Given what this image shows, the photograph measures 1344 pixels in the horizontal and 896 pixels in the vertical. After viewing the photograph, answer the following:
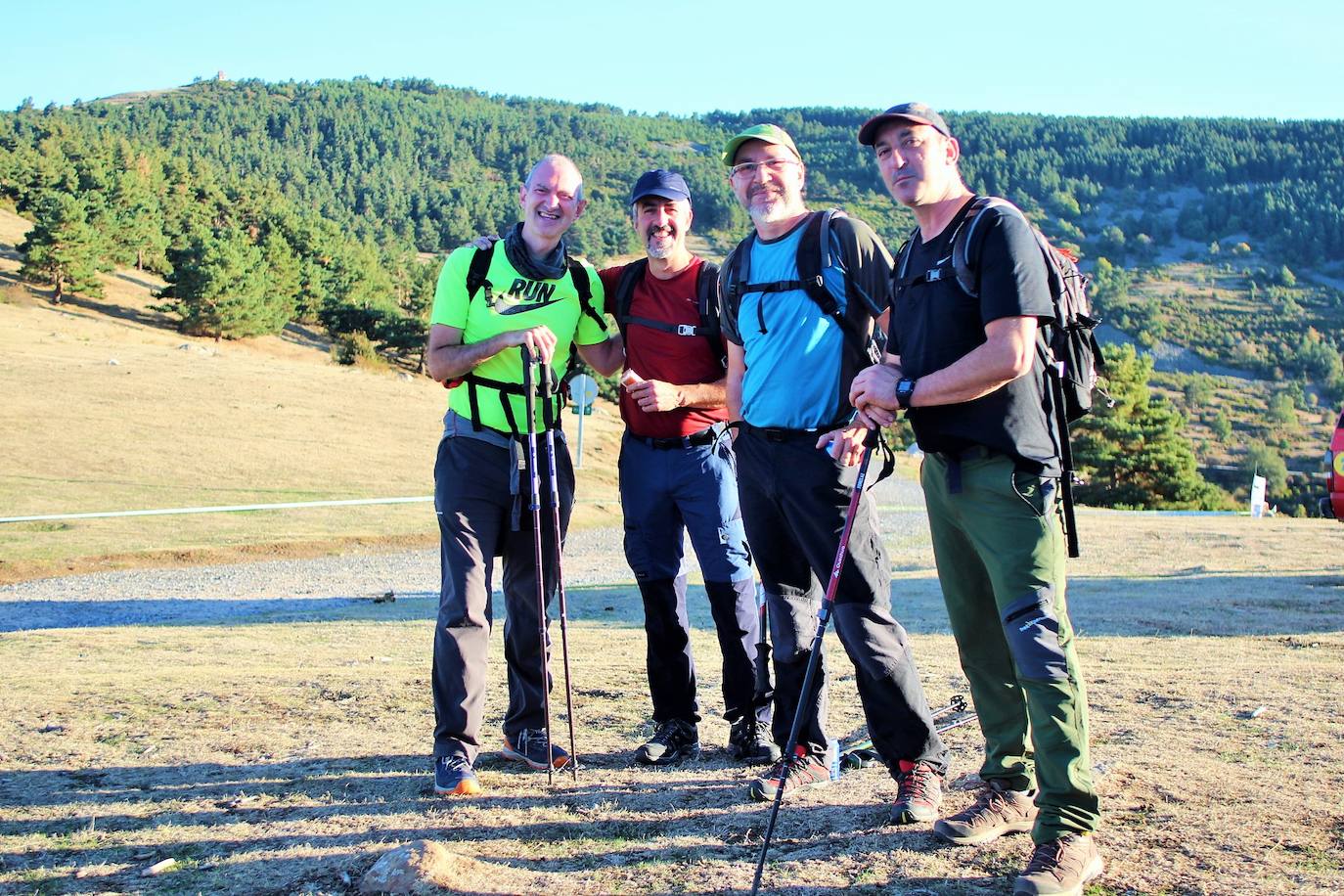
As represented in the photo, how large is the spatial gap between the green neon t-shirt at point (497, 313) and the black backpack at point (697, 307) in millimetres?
270

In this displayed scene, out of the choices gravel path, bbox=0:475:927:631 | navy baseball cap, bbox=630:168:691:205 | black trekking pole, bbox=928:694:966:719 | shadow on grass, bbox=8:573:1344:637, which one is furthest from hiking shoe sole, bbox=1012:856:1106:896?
gravel path, bbox=0:475:927:631

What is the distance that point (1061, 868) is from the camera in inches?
126

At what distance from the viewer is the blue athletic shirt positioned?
4.22 m

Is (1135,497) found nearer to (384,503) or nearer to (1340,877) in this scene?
(384,503)

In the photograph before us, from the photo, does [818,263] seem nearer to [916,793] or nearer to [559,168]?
[559,168]

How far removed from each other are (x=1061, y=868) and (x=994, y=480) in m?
1.11

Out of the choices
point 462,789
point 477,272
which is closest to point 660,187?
point 477,272

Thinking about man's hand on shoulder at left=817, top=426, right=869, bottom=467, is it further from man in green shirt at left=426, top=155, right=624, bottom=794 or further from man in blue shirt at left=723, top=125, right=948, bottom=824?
man in green shirt at left=426, top=155, right=624, bottom=794

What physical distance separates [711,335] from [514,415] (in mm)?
911

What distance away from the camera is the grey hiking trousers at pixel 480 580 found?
4.54m

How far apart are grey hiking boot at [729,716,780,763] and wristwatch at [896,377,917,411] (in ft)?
5.88

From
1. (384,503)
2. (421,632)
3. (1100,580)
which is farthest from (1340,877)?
(384,503)

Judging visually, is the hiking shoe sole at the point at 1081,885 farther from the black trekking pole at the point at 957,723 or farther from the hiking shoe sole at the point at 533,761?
the hiking shoe sole at the point at 533,761

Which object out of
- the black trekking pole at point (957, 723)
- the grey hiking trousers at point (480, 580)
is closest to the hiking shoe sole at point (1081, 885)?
the black trekking pole at point (957, 723)
